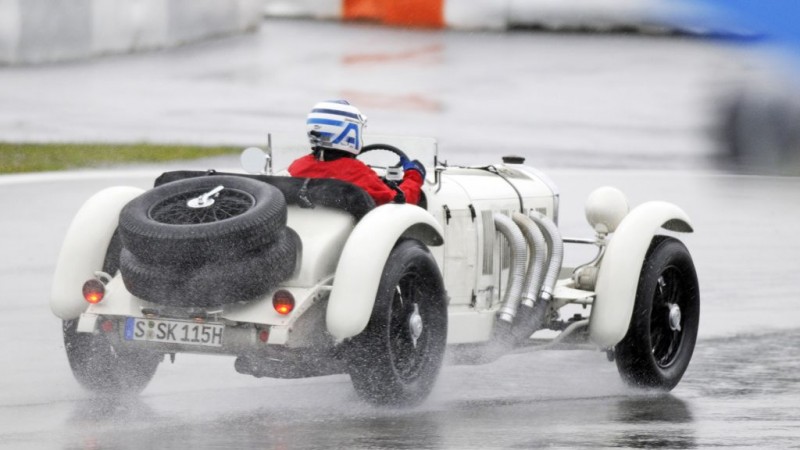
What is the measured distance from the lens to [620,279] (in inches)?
319

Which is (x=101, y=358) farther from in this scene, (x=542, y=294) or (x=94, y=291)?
(x=542, y=294)

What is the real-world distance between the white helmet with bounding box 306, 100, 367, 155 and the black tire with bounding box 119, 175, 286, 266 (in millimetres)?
539

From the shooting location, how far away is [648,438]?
22.6ft

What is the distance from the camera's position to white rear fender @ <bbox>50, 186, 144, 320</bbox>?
749 centimetres

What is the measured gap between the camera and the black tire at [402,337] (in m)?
7.07

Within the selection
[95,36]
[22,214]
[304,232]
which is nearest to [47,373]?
[304,232]

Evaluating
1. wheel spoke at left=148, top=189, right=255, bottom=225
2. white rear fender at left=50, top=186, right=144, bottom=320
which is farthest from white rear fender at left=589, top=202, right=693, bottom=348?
white rear fender at left=50, top=186, right=144, bottom=320

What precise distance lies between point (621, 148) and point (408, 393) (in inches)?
436

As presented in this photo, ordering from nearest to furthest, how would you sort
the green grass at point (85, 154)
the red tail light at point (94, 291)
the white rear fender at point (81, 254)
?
the red tail light at point (94, 291) → the white rear fender at point (81, 254) → the green grass at point (85, 154)

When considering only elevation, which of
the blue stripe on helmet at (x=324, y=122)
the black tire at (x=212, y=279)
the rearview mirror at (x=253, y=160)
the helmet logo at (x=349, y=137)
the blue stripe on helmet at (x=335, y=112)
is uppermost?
the blue stripe on helmet at (x=335, y=112)

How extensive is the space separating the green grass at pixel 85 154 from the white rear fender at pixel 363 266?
832 centimetres

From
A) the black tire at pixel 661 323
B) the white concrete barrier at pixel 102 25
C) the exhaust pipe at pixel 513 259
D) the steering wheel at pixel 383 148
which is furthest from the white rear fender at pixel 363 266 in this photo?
the white concrete barrier at pixel 102 25

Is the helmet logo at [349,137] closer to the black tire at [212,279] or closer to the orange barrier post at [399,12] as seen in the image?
the black tire at [212,279]

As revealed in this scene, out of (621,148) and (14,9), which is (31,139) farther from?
(621,148)
